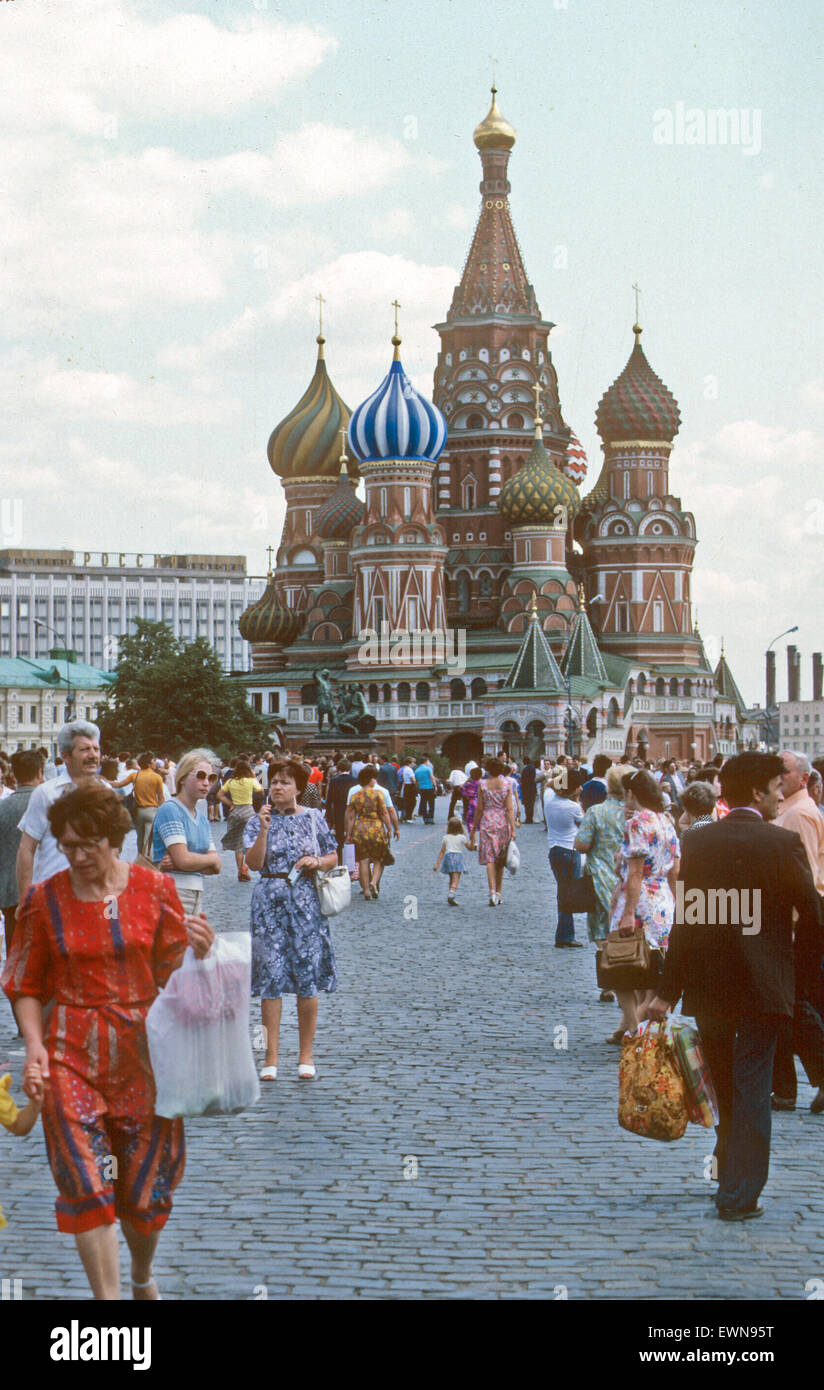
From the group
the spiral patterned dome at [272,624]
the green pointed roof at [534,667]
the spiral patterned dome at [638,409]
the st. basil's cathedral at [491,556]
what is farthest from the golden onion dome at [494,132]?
the green pointed roof at [534,667]

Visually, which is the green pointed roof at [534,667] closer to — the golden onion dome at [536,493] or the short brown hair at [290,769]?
the golden onion dome at [536,493]

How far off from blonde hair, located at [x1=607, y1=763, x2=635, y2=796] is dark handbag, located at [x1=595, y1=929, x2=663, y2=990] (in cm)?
143

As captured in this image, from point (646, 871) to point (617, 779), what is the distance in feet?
5.04

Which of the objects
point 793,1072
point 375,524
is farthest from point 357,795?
point 375,524

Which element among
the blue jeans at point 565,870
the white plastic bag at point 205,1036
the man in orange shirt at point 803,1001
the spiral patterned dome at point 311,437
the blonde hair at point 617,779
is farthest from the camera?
the spiral patterned dome at point 311,437

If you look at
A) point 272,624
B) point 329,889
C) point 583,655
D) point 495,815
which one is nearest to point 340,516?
point 272,624

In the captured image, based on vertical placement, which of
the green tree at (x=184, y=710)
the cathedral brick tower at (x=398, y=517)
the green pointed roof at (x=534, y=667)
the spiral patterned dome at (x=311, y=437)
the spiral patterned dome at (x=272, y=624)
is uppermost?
the spiral patterned dome at (x=311, y=437)

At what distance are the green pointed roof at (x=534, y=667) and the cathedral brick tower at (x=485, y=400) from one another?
8900 millimetres

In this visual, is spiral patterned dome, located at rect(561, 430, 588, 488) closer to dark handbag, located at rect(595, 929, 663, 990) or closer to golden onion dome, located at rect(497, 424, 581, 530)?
golden onion dome, located at rect(497, 424, 581, 530)

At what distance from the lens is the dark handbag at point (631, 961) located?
29.3ft

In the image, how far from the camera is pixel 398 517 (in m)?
71.7

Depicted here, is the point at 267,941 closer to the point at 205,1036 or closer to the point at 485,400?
the point at 205,1036
